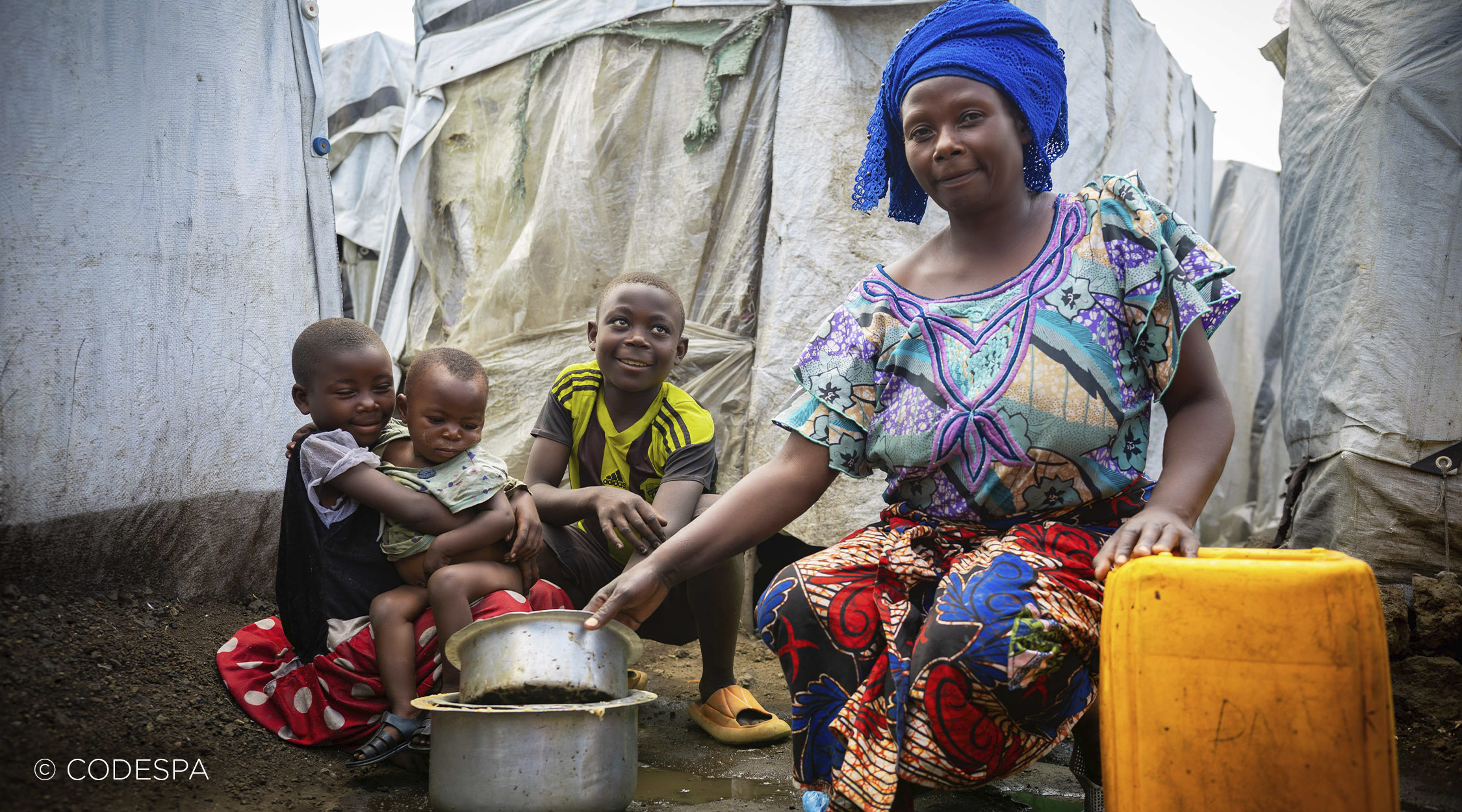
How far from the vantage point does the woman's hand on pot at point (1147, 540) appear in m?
1.46

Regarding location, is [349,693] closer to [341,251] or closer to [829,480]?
[829,480]

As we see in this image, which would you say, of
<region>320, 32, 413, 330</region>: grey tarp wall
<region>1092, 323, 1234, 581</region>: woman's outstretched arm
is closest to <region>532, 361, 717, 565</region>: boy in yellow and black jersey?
<region>1092, 323, 1234, 581</region>: woman's outstretched arm

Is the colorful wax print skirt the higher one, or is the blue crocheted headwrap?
the blue crocheted headwrap

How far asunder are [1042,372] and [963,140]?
0.48 meters

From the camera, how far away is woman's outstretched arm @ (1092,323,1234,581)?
1.49 metres

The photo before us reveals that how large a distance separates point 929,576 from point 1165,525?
0.45 meters

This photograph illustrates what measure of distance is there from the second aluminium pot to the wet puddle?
44cm

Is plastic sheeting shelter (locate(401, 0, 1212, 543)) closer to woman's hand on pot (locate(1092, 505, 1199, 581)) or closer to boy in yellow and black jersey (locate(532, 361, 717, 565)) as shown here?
boy in yellow and black jersey (locate(532, 361, 717, 565))

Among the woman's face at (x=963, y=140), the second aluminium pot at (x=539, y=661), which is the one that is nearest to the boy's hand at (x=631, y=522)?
the second aluminium pot at (x=539, y=661)

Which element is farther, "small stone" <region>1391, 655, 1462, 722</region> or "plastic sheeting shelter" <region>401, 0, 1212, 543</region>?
"plastic sheeting shelter" <region>401, 0, 1212, 543</region>

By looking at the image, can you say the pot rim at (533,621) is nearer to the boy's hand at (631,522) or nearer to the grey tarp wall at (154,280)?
the boy's hand at (631,522)

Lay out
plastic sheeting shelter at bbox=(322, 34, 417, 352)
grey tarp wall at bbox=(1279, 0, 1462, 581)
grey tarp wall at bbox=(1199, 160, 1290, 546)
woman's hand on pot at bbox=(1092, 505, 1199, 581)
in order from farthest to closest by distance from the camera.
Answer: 1. plastic sheeting shelter at bbox=(322, 34, 417, 352)
2. grey tarp wall at bbox=(1199, 160, 1290, 546)
3. grey tarp wall at bbox=(1279, 0, 1462, 581)
4. woman's hand on pot at bbox=(1092, 505, 1199, 581)

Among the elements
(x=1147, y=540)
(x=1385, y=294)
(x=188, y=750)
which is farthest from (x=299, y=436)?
(x=1385, y=294)

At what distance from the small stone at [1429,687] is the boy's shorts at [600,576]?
2.10 meters
